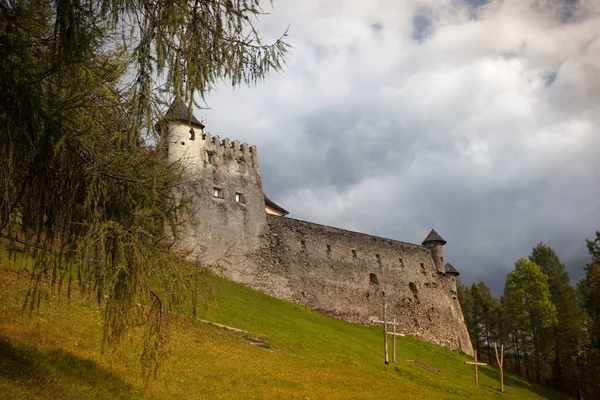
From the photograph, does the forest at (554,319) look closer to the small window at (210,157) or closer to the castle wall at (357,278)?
the castle wall at (357,278)

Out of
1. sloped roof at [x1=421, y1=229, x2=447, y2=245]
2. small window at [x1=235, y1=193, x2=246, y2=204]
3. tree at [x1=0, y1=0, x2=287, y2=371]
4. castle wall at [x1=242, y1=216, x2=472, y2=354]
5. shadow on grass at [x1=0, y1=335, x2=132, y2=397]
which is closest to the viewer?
tree at [x1=0, y1=0, x2=287, y2=371]

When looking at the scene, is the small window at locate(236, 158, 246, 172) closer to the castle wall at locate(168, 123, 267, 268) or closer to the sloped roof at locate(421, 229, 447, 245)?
the castle wall at locate(168, 123, 267, 268)

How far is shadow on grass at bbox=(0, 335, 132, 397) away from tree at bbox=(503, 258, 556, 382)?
4031cm

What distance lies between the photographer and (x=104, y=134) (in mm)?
7207

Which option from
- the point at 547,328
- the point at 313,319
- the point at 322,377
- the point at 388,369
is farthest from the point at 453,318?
the point at 322,377

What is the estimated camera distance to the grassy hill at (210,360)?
30.5 ft

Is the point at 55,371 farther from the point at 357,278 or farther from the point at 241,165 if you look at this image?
the point at 357,278

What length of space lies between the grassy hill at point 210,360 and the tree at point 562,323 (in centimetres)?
1817

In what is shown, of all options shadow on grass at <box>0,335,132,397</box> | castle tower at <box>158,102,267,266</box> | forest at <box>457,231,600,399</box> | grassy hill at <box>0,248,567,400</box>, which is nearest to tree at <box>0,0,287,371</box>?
grassy hill at <box>0,248,567,400</box>

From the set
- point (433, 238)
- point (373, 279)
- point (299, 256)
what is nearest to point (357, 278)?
point (373, 279)

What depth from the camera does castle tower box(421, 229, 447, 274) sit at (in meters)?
45.1

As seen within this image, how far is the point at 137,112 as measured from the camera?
6.29 m

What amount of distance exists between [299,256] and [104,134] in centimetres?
2896

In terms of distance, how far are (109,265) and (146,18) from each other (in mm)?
3377
